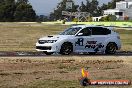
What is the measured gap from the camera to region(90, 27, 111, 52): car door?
24.5 m

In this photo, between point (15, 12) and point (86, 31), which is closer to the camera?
point (86, 31)

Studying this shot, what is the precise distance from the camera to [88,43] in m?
24.3

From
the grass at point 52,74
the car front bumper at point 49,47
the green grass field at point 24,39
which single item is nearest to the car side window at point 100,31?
the car front bumper at point 49,47

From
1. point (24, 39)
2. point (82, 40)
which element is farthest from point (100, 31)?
point (24, 39)

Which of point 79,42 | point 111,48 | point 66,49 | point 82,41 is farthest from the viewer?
point 111,48

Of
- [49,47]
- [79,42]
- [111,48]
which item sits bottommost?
[111,48]

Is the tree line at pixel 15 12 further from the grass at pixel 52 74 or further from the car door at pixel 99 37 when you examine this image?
the grass at pixel 52 74

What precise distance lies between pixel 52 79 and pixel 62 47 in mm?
10069

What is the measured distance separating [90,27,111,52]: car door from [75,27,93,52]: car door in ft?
1.03

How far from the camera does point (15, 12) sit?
176 meters

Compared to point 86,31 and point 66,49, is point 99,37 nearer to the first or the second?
point 86,31

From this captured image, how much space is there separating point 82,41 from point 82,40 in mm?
61

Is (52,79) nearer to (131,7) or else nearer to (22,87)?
(22,87)

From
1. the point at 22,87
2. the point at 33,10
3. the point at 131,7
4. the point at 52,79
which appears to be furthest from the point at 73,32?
the point at 33,10
